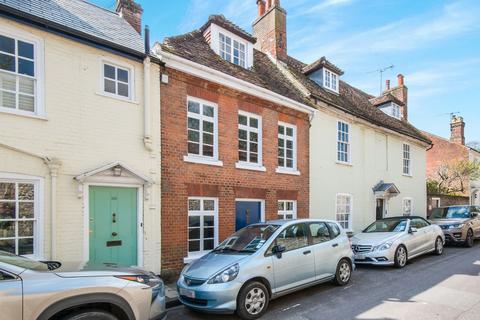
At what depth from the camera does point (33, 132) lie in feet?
21.5

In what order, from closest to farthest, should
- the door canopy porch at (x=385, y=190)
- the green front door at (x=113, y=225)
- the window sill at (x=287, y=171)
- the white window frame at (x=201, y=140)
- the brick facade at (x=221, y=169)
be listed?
the green front door at (x=113, y=225), the brick facade at (x=221, y=169), the white window frame at (x=201, y=140), the window sill at (x=287, y=171), the door canopy porch at (x=385, y=190)

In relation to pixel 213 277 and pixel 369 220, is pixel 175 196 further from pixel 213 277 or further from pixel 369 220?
pixel 369 220

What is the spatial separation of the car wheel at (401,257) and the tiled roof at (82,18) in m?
8.76

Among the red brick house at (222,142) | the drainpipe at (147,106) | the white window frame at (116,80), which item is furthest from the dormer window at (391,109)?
the white window frame at (116,80)

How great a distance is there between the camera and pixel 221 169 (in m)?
9.75

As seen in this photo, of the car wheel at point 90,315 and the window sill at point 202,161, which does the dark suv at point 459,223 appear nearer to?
the window sill at point 202,161

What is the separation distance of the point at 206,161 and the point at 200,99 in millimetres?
1798

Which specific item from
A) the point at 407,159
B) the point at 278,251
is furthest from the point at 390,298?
the point at 407,159

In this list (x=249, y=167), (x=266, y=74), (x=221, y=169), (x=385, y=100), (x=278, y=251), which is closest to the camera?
(x=278, y=251)

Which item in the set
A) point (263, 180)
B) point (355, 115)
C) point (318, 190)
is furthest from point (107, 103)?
point (355, 115)

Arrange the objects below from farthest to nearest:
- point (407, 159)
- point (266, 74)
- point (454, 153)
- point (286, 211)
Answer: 1. point (454, 153)
2. point (407, 159)
3. point (266, 74)
4. point (286, 211)

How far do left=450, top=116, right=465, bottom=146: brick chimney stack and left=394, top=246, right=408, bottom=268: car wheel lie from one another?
2464 centimetres

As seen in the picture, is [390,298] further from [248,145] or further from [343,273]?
[248,145]

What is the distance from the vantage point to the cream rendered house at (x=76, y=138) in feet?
21.0
